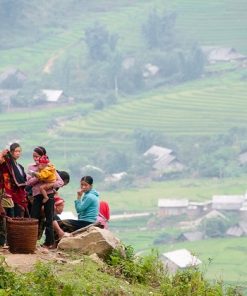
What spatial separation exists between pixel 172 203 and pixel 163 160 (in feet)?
38.4

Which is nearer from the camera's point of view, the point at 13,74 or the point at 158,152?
the point at 158,152

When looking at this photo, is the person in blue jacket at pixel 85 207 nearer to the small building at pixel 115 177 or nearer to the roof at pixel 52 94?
the small building at pixel 115 177

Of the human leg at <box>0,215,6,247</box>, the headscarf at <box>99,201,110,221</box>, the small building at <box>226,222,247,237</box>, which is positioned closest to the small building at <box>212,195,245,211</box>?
the small building at <box>226,222,247,237</box>

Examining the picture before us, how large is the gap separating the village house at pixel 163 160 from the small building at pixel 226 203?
6321 millimetres

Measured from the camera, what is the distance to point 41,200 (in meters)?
8.11

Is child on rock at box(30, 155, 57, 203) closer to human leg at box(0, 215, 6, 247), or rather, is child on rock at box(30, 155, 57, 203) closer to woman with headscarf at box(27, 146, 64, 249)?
woman with headscarf at box(27, 146, 64, 249)

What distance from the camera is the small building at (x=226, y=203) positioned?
56.4 metres

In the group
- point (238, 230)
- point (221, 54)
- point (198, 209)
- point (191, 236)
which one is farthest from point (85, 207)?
point (221, 54)

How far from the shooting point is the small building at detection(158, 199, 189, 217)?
2254 inches

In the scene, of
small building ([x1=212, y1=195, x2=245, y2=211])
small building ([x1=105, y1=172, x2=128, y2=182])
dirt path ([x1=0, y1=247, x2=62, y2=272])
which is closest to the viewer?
dirt path ([x1=0, y1=247, x2=62, y2=272])

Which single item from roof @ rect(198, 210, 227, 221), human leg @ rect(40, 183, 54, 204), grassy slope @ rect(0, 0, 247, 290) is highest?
human leg @ rect(40, 183, 54, 204)

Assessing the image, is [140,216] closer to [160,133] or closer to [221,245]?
[221,245]

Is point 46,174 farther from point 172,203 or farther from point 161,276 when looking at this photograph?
point 172,203

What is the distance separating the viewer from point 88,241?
313 inches
